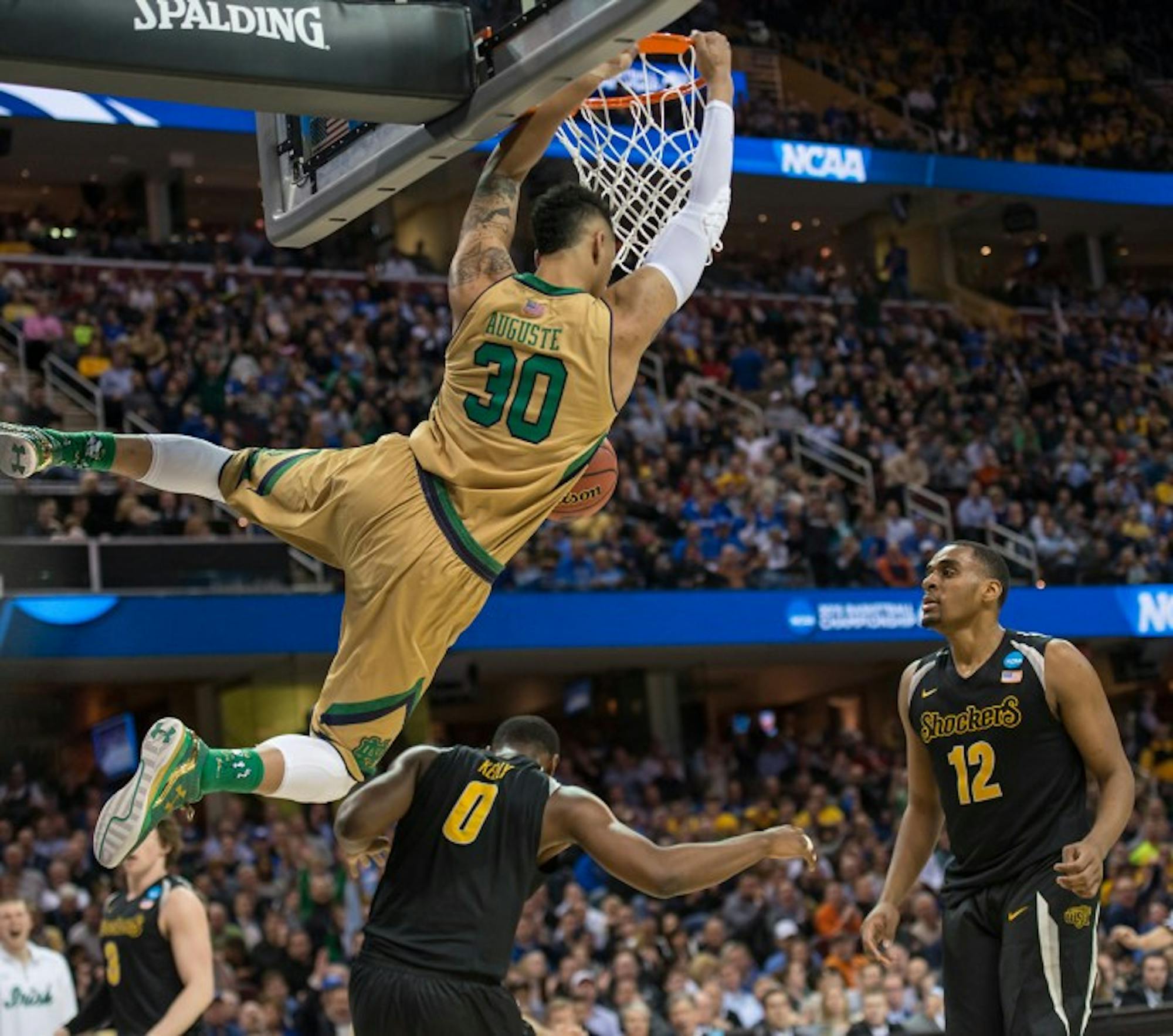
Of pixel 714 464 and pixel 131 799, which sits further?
pixel 714 464

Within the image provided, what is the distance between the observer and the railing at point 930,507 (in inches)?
786

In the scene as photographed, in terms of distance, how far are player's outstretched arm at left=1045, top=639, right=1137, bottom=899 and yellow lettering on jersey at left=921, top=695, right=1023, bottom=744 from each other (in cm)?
13

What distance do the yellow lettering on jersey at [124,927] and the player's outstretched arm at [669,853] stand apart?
8.61 feet

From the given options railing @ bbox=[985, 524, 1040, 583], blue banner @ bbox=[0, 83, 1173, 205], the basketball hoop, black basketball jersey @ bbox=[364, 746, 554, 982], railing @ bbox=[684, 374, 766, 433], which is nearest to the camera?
black basketball jersey @ bbox=[364, 746, 554, 982]

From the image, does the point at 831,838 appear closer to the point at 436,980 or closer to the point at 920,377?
the point at 920,377

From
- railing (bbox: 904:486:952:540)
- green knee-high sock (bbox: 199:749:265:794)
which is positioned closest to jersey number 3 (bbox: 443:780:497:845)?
green knee-high sock (bbox: 199:749:265:794)

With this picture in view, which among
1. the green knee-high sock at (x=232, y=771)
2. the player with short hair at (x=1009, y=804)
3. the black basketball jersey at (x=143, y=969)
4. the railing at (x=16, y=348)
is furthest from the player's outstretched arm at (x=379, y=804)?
the railing at (x=16, y=348)

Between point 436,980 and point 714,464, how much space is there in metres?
14.5

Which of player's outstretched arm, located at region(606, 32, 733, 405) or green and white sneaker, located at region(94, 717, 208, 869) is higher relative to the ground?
player's outstretched arm, located at region(606, 32, 733, 405)

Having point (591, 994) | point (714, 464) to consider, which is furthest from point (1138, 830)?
point (591, 994)

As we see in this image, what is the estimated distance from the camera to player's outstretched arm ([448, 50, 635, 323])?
16.8 ft

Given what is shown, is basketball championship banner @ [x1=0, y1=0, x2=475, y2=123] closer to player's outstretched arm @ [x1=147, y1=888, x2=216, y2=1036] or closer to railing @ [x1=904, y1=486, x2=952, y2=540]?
player's outstretched arm @ [x1=147, y1=888, x2=216, y2=1036]

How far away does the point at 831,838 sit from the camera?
1661 cm

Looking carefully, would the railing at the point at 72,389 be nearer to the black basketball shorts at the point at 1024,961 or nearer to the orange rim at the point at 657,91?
the orange rim at the point at 657,91
